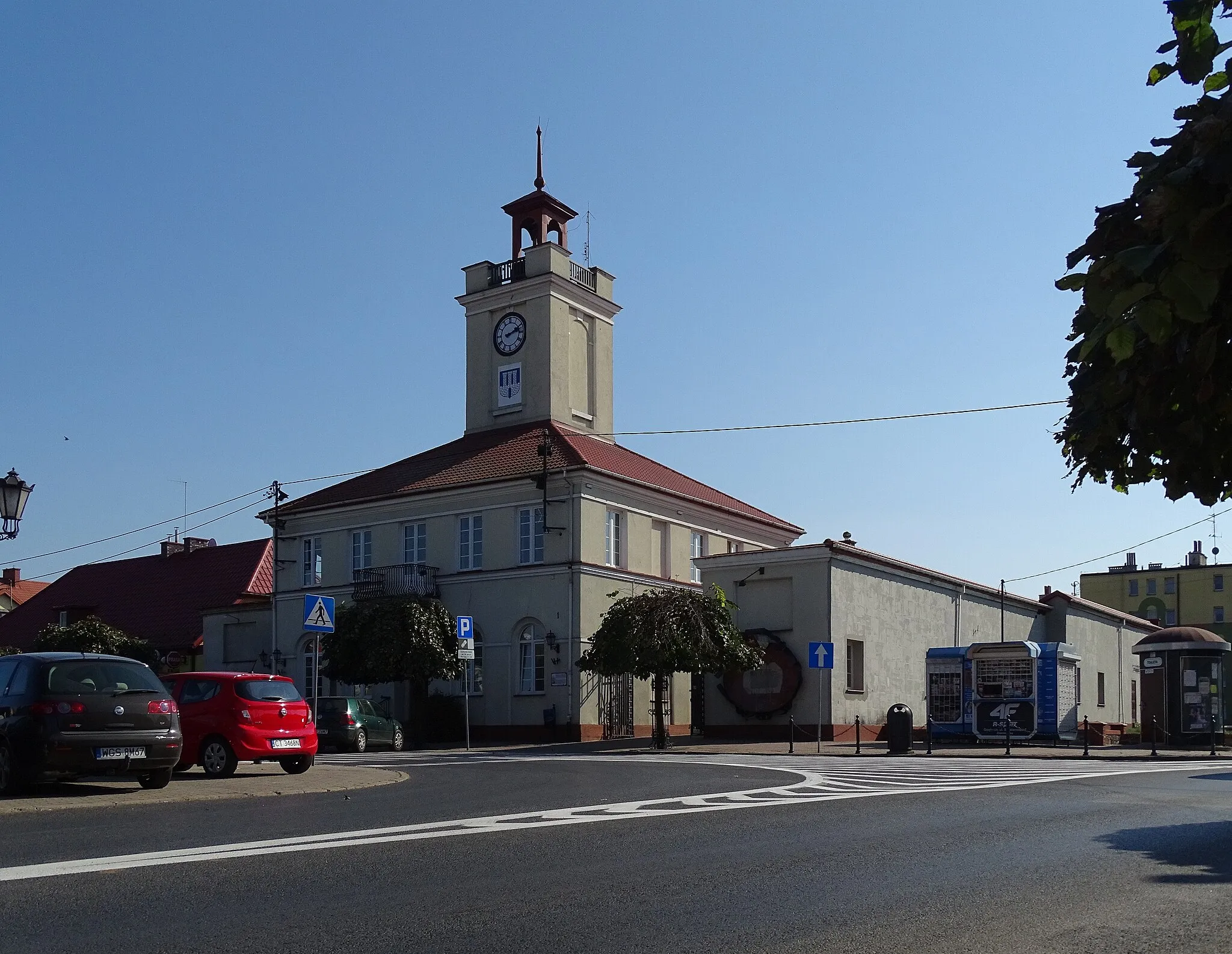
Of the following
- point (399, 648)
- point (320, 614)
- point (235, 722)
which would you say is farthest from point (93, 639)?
point (235, 722)

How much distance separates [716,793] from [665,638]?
1827 centimetres

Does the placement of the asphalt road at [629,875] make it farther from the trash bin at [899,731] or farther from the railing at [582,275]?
the railing at [582,275]

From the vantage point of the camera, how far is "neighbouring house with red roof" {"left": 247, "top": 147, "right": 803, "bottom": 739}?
138ft

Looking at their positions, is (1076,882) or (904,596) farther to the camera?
(904,596)

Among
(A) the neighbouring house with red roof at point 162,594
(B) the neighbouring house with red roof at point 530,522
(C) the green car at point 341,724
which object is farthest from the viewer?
(A) the neighbouring house with red roof at point 162,594

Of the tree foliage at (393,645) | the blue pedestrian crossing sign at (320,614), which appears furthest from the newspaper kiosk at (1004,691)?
the blue pedestrian crossing sign at (320,614)

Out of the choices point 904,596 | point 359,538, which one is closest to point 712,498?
point 904,596

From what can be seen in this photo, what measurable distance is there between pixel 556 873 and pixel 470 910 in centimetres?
150

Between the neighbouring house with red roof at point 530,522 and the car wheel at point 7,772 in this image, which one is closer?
the car wheel at point 7,772

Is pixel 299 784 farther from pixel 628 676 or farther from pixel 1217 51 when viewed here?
pixel 628 676

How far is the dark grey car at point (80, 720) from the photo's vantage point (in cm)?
1444

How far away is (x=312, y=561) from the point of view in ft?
160

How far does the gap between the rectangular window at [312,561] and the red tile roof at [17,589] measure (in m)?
39.1

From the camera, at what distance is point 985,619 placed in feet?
158
